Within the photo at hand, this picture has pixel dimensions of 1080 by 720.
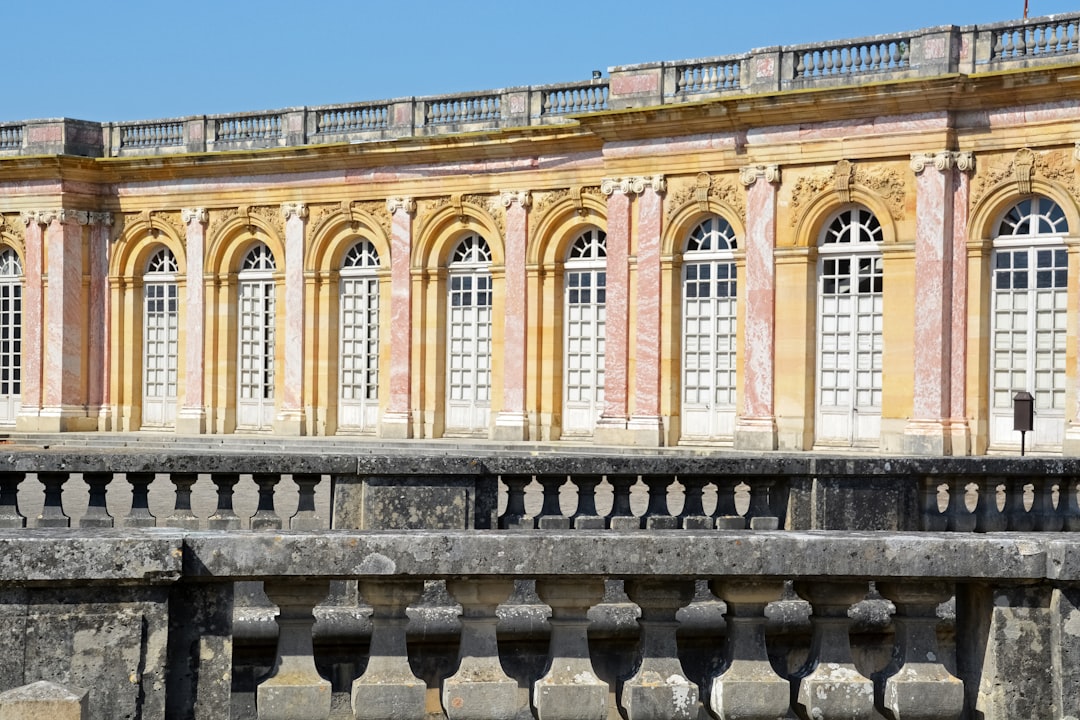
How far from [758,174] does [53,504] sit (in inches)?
687

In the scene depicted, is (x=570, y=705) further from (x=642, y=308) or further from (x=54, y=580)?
(x=642, y=308)

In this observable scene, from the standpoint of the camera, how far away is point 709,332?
25656mm

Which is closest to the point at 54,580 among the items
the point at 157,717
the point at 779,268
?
the point at 157,717

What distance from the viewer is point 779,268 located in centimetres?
2448

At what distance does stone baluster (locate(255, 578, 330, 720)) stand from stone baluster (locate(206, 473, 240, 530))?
4259 millimetres

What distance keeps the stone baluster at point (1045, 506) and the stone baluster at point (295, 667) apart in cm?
688

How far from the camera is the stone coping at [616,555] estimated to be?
3914 millimetres

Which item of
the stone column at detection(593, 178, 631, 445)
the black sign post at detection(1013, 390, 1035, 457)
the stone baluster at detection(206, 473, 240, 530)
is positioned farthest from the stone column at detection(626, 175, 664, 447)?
the stone baluster at detection(206, 473, 240, 530)

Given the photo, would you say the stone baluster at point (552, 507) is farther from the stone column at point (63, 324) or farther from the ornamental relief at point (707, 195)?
the stone column at point (63, 324)

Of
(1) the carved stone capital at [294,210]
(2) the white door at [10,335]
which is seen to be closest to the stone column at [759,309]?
(1) the carved stone capital at [294,210]

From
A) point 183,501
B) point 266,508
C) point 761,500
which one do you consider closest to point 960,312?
point 761,500

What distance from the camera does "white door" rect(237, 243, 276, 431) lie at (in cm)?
3122

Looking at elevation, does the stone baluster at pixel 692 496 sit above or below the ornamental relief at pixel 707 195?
below

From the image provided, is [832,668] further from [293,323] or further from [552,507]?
[293,323]
